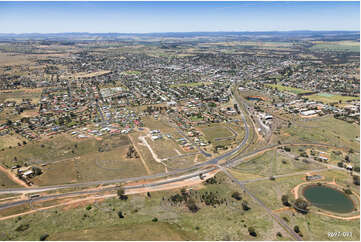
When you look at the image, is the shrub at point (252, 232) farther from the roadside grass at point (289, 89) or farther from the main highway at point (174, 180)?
the roadside grass at point (289, 89)

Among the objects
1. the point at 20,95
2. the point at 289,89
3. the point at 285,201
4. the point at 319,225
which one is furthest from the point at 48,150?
the point at 289,89

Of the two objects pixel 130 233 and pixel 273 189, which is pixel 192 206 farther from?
pixel 273 189

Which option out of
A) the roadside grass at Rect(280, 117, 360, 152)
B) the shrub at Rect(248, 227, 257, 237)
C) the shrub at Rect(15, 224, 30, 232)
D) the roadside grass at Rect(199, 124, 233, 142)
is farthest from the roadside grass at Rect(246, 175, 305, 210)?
the shrub at Rect(15, 224, 30, 232)

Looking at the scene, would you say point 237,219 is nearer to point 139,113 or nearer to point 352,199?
point 352,199

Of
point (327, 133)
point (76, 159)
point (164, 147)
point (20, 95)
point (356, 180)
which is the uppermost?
point (20, 95)

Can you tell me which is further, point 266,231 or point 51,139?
point 51,139

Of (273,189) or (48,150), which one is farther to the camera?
(48,150)

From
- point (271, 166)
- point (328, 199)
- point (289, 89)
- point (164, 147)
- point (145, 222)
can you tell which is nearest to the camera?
point (145, 222)

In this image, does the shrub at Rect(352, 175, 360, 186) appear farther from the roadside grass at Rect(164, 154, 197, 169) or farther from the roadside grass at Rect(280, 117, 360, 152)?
the roadside grass at Rect(164, 154, 197, 169)

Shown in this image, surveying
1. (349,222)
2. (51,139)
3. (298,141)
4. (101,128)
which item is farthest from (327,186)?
(51,139)
